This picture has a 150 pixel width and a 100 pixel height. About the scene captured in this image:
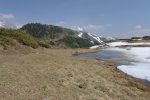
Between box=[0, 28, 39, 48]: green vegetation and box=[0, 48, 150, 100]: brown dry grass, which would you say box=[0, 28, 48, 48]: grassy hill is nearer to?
box=[0, 28, 39, 48]: green vegetation

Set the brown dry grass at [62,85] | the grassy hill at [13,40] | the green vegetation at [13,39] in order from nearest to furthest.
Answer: the brown dry grass at [62,85] → the grassy hill at [13,40] → the green vegetation at [13,39]

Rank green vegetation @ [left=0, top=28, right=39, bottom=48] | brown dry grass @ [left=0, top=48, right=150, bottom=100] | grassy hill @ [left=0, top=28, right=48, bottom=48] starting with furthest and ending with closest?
green vegetation @ [left=0, top=28, right=39, bottom=48] → grassy hill @ [left=0, top=28, right=48, bottom=48] → brown dry grass @ [left=0, top=48, right=150, bottom=100]

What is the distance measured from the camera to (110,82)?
23.7m

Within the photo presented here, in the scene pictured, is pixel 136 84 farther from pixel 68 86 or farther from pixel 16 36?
pixel 16 36

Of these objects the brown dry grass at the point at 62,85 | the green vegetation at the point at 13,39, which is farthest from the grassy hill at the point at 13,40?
the brown dry grass at the point at 62,85

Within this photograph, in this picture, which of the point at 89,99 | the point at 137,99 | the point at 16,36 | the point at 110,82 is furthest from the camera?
the point at 16,36

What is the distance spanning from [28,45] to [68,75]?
25.8m

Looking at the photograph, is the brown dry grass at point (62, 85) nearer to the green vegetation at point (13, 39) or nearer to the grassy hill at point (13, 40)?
the grassy hill at point (13, 40)

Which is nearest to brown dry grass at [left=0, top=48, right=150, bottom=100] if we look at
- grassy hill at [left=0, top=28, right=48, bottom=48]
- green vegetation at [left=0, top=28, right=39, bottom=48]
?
grassy hill at [left=0, top=28, right=48, bottom=48]

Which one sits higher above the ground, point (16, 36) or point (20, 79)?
point (16, 36)

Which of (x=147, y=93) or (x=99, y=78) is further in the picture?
(x=99, y=78)

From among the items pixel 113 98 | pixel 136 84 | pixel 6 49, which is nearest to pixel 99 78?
pixel 136 84

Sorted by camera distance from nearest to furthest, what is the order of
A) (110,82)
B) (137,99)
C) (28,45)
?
(137,99) < (110,82) < (28,45)

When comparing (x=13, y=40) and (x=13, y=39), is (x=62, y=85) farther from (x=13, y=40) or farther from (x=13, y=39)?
(x=13, y=39)
